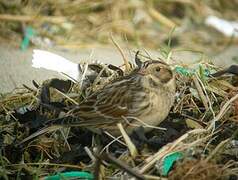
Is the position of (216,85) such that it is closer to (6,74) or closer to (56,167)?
(56,167)

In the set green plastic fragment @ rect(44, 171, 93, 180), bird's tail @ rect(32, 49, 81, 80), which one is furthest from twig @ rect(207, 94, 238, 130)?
bird's tail @ rect(32, 49, 81, 80)

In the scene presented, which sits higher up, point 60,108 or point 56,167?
point 60,108

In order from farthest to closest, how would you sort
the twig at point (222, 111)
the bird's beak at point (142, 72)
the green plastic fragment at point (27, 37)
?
1. the green plastic fragment at point (27, 37)
2. the bird's beak at point (142, 72)
3. the twig at point (222, 111)

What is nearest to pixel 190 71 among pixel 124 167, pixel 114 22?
pixel 124 167

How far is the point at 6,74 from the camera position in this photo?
393cm

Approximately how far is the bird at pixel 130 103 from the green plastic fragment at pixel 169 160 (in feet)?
0.90

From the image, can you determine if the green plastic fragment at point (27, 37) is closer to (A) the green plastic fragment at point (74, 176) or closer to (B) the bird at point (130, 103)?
(B) the bird at point (130, 103)

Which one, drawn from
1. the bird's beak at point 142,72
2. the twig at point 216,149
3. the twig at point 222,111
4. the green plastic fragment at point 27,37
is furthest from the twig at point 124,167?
the green plastic fragment at point 27,37

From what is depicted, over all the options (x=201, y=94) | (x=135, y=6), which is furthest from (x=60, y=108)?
(x=135, y=6)

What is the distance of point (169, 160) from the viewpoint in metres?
2.64

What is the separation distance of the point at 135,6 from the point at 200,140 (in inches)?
129

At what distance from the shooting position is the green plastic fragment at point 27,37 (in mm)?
4833

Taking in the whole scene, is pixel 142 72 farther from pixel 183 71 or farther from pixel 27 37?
pixel 27 37

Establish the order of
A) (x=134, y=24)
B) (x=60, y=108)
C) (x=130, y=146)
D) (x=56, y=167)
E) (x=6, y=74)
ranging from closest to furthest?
(x=130, y=146)
(x=56, y=167)
(x=60, y=108)
(x=6, y=74)
(x=134, y=24)
